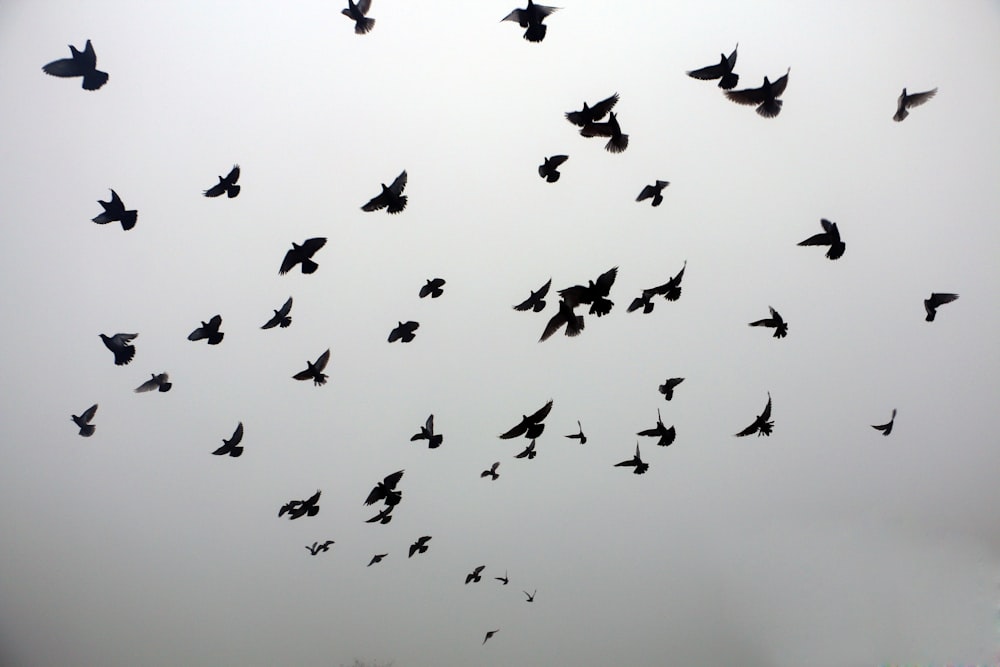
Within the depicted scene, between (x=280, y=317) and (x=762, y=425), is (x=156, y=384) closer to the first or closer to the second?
(x=280, y=317)

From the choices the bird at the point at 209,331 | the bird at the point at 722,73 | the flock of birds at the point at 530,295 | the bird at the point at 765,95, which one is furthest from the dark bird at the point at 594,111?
the bird at the point at 209,331

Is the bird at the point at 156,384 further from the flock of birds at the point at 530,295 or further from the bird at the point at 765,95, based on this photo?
the bird at the point at 765,95

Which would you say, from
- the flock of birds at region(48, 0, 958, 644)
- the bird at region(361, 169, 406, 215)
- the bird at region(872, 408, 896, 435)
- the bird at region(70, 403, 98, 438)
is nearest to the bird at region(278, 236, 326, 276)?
the flock of birds at region(48, 0, 958, 644)

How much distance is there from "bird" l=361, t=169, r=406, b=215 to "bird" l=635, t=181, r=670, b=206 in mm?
660

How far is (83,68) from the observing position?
5.83 ft

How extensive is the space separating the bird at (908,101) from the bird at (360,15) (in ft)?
4.81

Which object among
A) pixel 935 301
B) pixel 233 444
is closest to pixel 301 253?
pixel 233 444

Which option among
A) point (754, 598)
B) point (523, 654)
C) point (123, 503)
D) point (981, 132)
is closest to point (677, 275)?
point (981, 132)

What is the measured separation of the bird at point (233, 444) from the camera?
2.04m

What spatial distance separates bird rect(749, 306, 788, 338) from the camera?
2.09m

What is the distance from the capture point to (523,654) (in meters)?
2.31

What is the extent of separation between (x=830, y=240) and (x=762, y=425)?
59 cm

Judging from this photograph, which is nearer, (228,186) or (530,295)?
(228,186)

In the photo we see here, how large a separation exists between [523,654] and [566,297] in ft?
3.94
